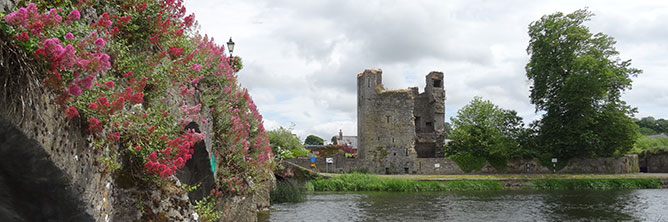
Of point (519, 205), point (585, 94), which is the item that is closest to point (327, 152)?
point (585, 94)

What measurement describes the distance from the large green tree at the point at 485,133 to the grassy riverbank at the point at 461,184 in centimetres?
694

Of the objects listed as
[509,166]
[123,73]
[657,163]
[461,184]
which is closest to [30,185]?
[123,73]

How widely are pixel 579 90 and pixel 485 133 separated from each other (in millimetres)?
8256

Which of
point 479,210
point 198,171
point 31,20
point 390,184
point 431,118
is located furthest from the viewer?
point 431,118

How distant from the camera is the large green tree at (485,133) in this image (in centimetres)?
4016

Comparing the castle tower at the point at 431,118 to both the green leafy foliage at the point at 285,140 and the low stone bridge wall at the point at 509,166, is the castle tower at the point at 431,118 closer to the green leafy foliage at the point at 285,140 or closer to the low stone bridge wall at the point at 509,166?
the low stone bridge wall at the point at 509,166

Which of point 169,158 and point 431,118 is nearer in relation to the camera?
point 169,158

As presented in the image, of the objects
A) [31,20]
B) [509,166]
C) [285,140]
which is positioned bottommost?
[509,166]

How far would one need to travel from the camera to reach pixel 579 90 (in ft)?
123

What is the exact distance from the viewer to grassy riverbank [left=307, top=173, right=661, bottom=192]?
30312mm

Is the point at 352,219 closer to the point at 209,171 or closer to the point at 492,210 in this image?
the point at 492,210

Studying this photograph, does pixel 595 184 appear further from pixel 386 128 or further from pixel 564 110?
pixel 386 128

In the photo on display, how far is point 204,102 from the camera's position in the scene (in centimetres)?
660

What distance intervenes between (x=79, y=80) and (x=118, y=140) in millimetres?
853
